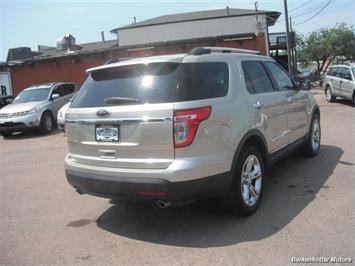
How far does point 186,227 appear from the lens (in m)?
4.27

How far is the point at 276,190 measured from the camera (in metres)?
5.30

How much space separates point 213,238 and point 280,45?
2858cm

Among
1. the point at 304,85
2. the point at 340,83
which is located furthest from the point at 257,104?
the point at 340,83

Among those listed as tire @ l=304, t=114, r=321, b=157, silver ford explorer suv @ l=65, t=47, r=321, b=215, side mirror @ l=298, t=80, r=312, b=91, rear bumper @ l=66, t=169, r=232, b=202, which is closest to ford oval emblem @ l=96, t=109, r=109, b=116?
silver ford explorer suv @ l=65, t=47, r=321, b=215

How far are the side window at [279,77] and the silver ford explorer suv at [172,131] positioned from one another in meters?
0.92

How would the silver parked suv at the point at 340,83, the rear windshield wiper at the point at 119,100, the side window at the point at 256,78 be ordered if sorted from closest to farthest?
the rear windshield wiper at the point at 119,100 < the side window at the point at 256,78 < the silver parked suv at the point at 340,83

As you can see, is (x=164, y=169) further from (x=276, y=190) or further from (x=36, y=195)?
(x=36, y=195)

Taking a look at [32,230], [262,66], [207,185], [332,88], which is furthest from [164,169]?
[332,88]

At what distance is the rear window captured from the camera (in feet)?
12.5

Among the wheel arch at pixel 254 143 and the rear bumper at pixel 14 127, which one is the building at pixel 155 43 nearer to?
the rear bumper at pixel 14 127

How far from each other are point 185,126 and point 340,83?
43.6ft

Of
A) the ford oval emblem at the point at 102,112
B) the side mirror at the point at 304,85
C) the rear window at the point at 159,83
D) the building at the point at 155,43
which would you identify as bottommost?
the ford oval emblem at the point at 102,112

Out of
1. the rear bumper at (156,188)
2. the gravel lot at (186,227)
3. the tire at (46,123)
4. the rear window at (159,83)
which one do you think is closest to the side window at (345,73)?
the gravel lot at (186,227)

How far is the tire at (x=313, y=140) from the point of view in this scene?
22.3ft
